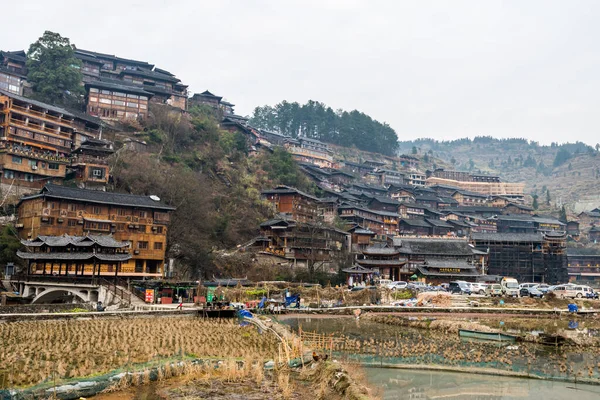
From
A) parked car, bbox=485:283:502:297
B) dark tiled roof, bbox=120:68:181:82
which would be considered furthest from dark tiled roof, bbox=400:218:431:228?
dark tiled roof, bbox=120:68:181:82

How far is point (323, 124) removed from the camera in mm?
137250

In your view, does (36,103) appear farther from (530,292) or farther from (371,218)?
(530,292)

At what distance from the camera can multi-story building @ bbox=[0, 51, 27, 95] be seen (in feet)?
239

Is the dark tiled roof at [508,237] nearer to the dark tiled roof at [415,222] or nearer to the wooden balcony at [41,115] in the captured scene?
the dark tiled roof at [415,222]

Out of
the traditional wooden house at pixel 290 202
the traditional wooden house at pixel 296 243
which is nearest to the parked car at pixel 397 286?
the traditional wooden house at pixel 296 243

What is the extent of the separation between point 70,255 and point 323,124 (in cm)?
9925

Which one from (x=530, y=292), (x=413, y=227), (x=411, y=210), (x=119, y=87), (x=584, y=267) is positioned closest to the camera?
(x=530, y=292)

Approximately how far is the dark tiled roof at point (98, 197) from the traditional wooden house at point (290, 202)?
21.6 m

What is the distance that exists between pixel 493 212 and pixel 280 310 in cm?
8435

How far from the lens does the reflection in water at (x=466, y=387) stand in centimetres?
2106

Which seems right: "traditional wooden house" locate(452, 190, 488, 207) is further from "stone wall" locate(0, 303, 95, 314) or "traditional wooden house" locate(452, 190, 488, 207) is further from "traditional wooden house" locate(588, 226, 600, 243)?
"stone wall" locate(0, 303, 95, 314)

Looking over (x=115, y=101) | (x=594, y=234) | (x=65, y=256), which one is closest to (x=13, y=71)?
(x=115, y=101)

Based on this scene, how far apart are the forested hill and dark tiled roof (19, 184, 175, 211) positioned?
261 ft

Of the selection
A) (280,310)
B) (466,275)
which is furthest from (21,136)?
(466,275)
